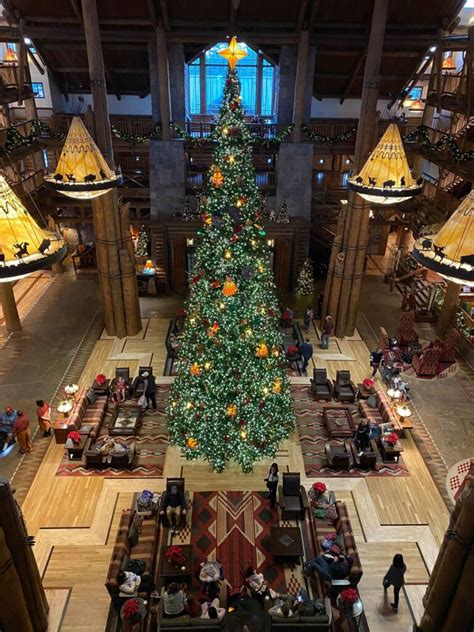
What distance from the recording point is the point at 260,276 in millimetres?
9391

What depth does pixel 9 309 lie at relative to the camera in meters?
15.3

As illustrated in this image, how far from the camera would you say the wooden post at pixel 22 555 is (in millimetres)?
5633

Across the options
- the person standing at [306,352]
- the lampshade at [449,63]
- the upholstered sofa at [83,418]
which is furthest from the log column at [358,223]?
the upholstered sofa at [83,418]

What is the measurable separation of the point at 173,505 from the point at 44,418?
415cm

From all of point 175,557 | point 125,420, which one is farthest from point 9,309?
point 175,557

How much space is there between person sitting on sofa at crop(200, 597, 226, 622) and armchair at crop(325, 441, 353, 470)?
13.5ft

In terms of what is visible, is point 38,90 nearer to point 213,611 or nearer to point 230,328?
point 230,328

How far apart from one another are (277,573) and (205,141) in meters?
14.1

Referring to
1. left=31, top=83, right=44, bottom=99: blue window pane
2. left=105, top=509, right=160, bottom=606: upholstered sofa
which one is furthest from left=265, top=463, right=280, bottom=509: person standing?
left=31, top=83, right=44, bottom=99: blue window pane

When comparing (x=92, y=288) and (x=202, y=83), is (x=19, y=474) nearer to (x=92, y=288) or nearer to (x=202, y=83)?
(x=92, y=288)

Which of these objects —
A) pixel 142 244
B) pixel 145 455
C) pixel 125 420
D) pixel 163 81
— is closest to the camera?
pixel 145 455

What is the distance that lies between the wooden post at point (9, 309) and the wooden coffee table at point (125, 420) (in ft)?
19.4

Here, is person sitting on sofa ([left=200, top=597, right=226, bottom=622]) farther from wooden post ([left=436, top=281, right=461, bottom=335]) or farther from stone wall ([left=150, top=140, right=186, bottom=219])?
stone wall ([left=150, top=140, right=186, bottom=219])

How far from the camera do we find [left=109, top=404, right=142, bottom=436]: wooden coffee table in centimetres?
1113
